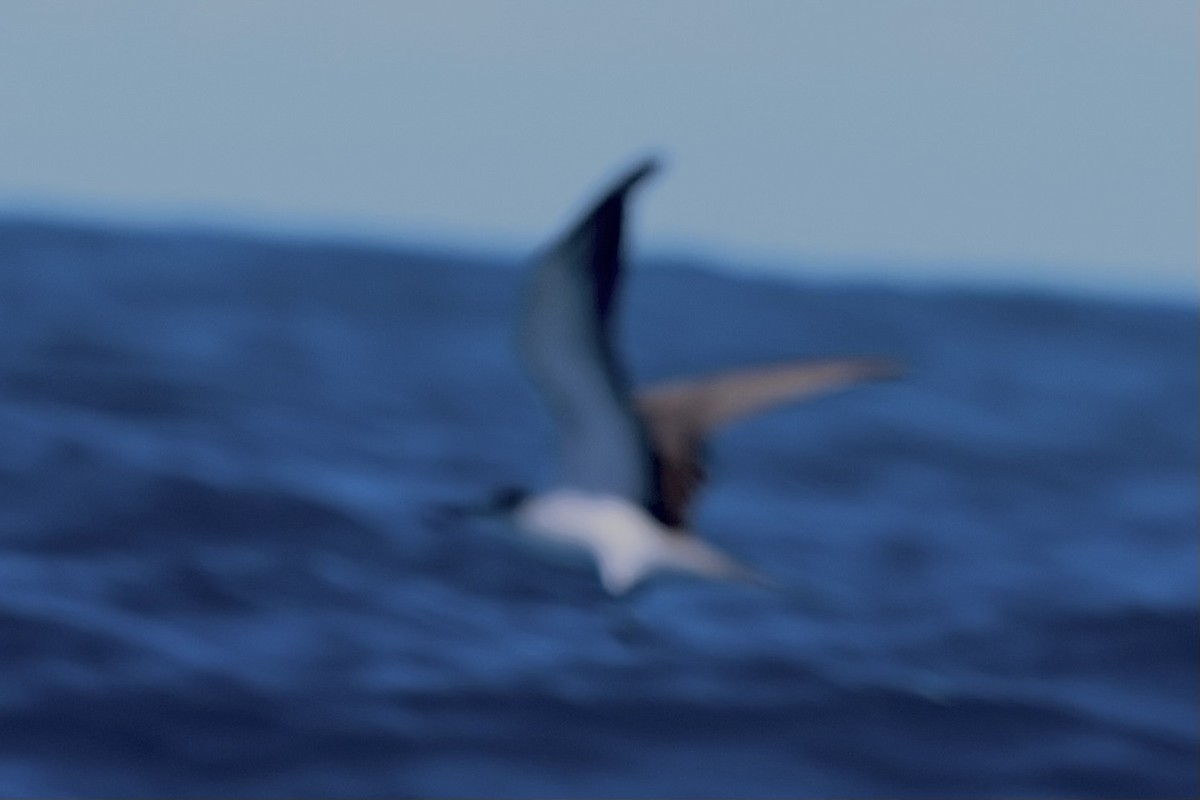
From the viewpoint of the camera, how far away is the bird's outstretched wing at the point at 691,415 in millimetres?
8695

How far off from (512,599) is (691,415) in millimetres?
4462

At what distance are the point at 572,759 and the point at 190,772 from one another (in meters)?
1.62

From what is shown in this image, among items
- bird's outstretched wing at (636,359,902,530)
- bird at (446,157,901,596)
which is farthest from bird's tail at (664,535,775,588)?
bird's outstretched wing at (636,359,902,530)

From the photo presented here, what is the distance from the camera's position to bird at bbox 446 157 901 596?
7.65m

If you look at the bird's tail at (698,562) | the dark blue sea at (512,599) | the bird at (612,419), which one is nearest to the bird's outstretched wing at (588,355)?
the bird at (612,419)

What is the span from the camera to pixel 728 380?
8.97 meters

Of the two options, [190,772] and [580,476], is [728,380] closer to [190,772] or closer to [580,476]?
[580,476]

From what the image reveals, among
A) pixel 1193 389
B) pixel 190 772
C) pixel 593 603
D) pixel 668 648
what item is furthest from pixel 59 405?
pixel 1193 389

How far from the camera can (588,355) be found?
8008 mm

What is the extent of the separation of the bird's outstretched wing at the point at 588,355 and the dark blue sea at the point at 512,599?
39cm

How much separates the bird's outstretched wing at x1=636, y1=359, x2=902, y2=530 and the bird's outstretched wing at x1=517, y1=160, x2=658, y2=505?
0.15 m

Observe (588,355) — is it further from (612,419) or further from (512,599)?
(512,599)

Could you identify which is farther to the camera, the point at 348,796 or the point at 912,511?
the point at 912,511

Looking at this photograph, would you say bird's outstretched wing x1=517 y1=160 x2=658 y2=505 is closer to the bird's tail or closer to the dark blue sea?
the bird's tail
